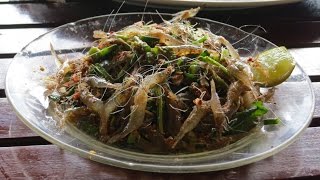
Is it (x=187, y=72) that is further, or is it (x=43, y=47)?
(x=43, y=47)

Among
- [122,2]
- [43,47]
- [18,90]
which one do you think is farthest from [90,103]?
[122,2]

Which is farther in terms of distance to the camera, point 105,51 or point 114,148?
point 105,51

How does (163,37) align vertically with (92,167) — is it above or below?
above

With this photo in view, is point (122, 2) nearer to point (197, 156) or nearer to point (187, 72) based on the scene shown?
point (187, 72)

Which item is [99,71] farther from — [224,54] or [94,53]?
[224,54]

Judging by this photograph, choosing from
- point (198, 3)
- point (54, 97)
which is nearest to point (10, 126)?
point (54, 97)

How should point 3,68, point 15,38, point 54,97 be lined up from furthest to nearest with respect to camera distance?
point 15,38, point 3,68, point 54,97
